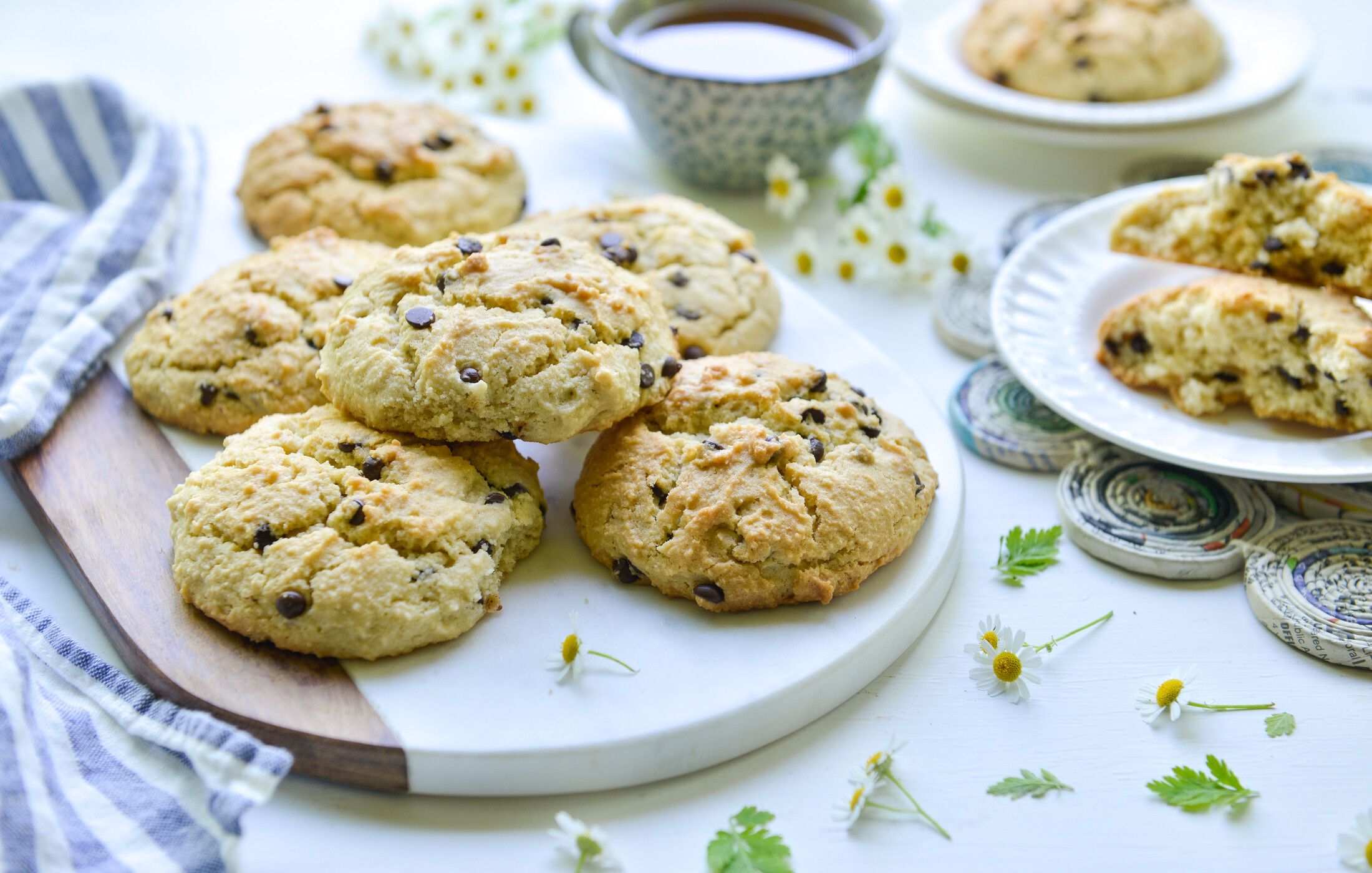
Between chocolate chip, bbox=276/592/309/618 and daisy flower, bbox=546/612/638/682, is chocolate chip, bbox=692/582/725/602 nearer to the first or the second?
daisy flower, bbox=546/612/638/682

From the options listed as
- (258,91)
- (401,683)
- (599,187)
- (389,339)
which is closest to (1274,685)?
(401,683)

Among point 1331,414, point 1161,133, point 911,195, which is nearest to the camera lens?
point 1331,414

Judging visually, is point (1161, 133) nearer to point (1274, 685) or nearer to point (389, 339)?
point (1274, 685)

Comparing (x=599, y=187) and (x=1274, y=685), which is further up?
(x=599, y=187)

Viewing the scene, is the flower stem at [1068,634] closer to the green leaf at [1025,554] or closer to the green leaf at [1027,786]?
the green leaf at [1025,554]

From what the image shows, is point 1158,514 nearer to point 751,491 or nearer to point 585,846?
point 751,491

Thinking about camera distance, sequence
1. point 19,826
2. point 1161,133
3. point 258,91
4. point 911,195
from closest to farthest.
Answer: point 19,826 → point 911,195 → point 1161,133 → point 258,91

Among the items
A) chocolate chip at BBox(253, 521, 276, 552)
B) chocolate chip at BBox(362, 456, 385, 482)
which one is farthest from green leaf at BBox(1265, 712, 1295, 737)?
chocolate chip at BBox(253, 521, 276, 552)
